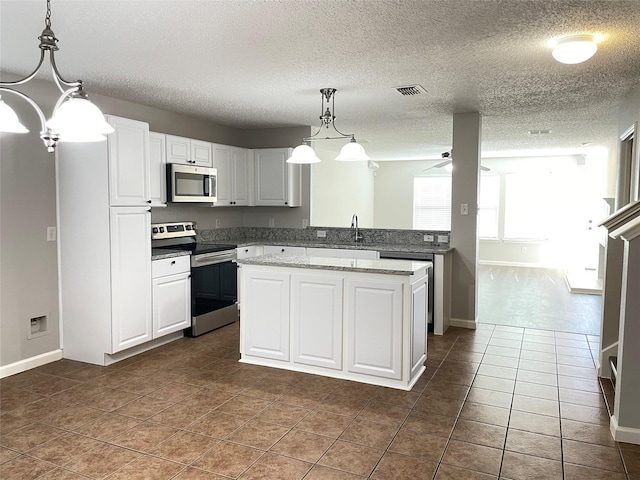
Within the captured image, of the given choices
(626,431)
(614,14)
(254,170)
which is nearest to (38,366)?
(254,170)

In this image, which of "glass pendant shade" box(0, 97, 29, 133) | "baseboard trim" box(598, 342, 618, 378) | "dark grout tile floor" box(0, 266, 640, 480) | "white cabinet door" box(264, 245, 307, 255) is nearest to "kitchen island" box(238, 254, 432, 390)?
"dark grout tile floor" box(0, 266, 640, 480)

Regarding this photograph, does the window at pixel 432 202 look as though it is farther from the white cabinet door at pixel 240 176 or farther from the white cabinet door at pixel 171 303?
the white cabinet door at pixel 171 303

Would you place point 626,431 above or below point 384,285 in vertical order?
below

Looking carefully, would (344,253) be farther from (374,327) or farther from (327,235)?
(374,327)

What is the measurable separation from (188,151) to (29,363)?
2.53 m

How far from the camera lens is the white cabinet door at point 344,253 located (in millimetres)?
5301

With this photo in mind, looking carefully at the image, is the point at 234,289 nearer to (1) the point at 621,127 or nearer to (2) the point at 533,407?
(2) the point at 533,407

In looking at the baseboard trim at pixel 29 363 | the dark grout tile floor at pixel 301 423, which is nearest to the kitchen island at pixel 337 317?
the dark grout tile floor at pixel 301 423

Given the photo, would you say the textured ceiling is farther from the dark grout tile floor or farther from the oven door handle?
the dark grout tile floor

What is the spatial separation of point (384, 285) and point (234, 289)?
247 cm

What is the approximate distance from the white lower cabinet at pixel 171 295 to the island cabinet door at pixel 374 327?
6.07ft

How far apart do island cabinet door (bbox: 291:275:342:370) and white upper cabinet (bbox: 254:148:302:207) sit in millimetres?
2616

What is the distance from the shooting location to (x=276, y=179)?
6.19 m

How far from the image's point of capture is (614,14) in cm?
247
